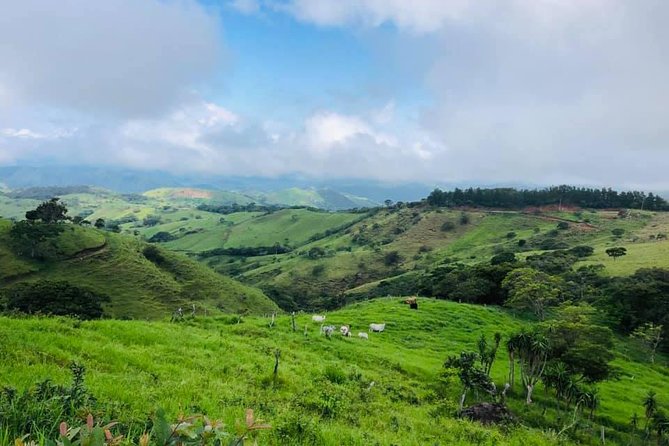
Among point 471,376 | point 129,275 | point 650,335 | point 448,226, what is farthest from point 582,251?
point 129,275

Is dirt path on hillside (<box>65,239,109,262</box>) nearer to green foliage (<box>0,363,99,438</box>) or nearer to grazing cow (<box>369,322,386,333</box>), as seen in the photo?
grazing cow (<box>369,322,386,333</box>)

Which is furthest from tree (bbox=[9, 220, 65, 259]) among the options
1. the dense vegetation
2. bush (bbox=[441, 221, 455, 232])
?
bush (bbox=[441, 221, 455, 232])

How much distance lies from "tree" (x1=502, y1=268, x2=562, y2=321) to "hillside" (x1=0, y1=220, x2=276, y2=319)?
6399 cm

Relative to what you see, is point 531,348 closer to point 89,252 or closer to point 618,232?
point 89,252

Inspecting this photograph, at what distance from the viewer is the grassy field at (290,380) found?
1095cm

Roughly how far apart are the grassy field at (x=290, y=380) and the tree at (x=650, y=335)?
12.1m

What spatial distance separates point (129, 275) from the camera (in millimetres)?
107250

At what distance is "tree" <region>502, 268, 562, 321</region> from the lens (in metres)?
65.3

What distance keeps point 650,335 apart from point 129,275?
106 metres

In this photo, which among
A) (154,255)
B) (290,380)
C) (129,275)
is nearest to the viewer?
(290,380)

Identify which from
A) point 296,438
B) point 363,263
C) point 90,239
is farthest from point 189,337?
point 363,263

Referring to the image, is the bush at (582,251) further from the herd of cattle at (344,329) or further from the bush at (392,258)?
the herd of cattle at (344,329)

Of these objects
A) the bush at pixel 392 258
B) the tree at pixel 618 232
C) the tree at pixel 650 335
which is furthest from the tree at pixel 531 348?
the tree at pixel 618 232

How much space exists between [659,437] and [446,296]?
49.5 metres
